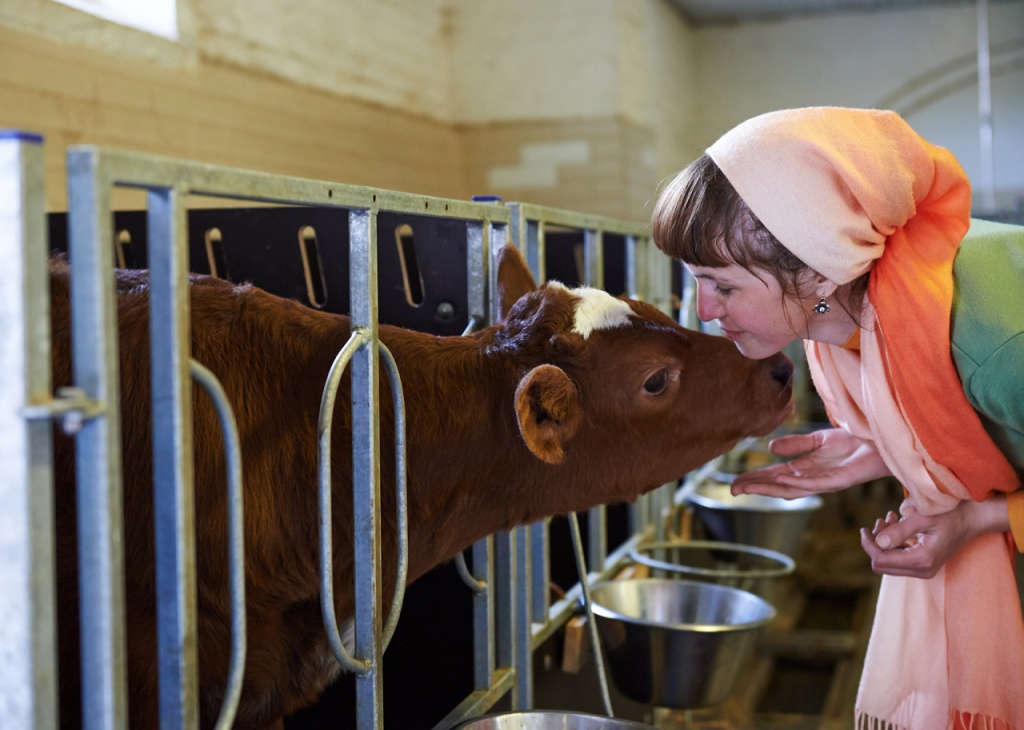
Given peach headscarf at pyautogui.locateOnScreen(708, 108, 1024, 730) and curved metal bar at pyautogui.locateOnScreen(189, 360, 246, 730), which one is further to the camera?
peach headscarf at pyautogui.locateOnScreen(708, 108, 1024, 730)

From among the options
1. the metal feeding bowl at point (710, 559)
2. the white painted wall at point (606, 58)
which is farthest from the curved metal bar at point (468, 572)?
the white painted wall at point (606, 58)

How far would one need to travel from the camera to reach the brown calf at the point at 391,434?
54.0 inches

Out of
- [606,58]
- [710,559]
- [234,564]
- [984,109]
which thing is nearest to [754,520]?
[710,559]

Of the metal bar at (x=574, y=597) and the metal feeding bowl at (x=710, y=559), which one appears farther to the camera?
the metal feeding bowl at (x=710, y=559)

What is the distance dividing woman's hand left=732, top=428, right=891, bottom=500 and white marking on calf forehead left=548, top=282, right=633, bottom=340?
387 millimetres

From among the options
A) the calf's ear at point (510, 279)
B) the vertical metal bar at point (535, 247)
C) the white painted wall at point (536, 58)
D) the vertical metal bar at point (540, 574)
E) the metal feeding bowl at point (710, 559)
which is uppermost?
the white painted wall at point (536, 58)

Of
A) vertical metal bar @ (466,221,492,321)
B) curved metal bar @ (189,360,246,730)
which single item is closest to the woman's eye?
vertical metal bar @ (466,221,492,321)

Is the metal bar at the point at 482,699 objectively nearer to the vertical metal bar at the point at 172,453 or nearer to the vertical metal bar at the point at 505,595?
the vertical metal bar at the point at 505,595

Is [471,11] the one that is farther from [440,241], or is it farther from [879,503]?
[440,241]

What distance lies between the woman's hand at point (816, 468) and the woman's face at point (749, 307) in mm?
294

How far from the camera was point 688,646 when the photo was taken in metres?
2.18

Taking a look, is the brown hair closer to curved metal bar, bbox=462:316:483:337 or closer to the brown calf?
the brown calf

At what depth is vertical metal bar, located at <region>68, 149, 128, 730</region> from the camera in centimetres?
92

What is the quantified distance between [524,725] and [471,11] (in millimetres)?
6354
